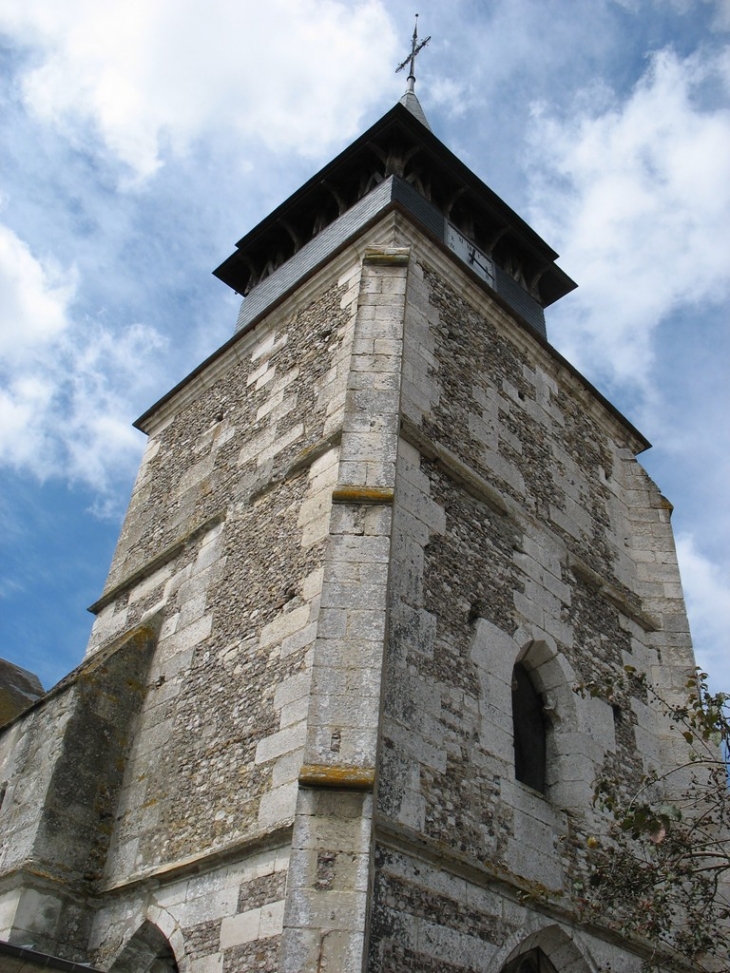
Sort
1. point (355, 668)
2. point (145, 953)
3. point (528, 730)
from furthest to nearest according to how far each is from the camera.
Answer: point (528, 730), point (145, 953), point (355, 668)

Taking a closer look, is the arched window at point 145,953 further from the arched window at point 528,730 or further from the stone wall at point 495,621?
the arched window at point 528,730

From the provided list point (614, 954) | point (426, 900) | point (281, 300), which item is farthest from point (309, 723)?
point (281, 300)

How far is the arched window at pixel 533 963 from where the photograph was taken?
21.5ft

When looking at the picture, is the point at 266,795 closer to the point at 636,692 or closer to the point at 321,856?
the point at 321,856

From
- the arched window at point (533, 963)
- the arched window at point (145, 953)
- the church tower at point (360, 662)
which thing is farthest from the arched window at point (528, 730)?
the arched window at point (145, 953)

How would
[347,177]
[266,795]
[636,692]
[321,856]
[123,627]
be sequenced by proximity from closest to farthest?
1. [321,856]
2. [266,795]
3. [636,692]
4. [123,627]
5. [347,177]

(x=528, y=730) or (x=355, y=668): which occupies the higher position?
(x=528, y=730)

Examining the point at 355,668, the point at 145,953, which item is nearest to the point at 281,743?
the point at 355,668

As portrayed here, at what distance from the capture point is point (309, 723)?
5.89m

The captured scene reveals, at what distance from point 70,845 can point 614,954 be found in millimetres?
4347

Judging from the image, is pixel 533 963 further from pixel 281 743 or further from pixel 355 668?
pixel 355 668

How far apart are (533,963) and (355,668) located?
2678 millimetres

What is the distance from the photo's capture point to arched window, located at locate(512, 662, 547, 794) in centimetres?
765

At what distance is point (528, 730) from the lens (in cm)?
787
